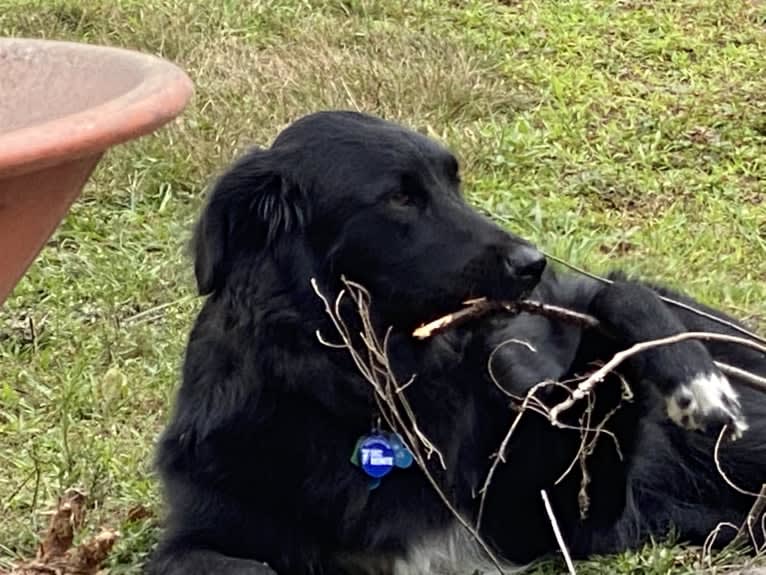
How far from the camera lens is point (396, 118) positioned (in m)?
6.71

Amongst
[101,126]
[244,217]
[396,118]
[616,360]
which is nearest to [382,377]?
[244,217]

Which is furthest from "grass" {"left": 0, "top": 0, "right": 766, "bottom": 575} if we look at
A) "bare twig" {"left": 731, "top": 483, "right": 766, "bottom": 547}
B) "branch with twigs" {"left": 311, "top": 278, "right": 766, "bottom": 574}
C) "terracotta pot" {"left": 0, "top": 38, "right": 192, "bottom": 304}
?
"terracotta pot" {"left": 0, "top": 38, "right": 192, "bottom": 304}

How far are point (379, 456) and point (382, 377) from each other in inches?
7.4

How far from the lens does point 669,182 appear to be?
6.43 m

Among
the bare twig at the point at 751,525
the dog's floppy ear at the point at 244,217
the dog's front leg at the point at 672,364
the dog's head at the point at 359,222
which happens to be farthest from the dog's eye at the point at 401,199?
the bare twig at the point at 751,525

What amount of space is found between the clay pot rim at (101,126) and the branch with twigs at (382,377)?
0.87 m

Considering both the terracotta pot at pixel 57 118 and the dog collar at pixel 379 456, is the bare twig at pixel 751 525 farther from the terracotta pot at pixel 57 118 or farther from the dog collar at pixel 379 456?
the terracotta pot at pixel 57 118

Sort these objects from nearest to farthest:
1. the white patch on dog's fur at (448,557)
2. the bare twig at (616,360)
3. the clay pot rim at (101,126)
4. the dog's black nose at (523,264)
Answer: the clay pot rim at (101,126)
the bare twig at (616,360)
the dog's black nose at (523,264)
the white patch on dog's fur at (448,557)

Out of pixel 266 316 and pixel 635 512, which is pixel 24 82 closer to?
pixel 266 316

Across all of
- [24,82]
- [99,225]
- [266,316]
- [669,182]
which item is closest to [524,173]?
[669,182]

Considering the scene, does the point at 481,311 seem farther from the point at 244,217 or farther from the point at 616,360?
the point at 244,217

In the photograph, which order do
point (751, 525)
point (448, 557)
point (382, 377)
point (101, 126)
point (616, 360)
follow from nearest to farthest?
point (101, 126), point (616, 360), point (382, 377), point (448, 557), point (751, 525)

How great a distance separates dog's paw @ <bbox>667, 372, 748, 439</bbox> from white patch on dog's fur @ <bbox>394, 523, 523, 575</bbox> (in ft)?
1.92

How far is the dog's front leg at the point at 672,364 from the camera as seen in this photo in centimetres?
315
